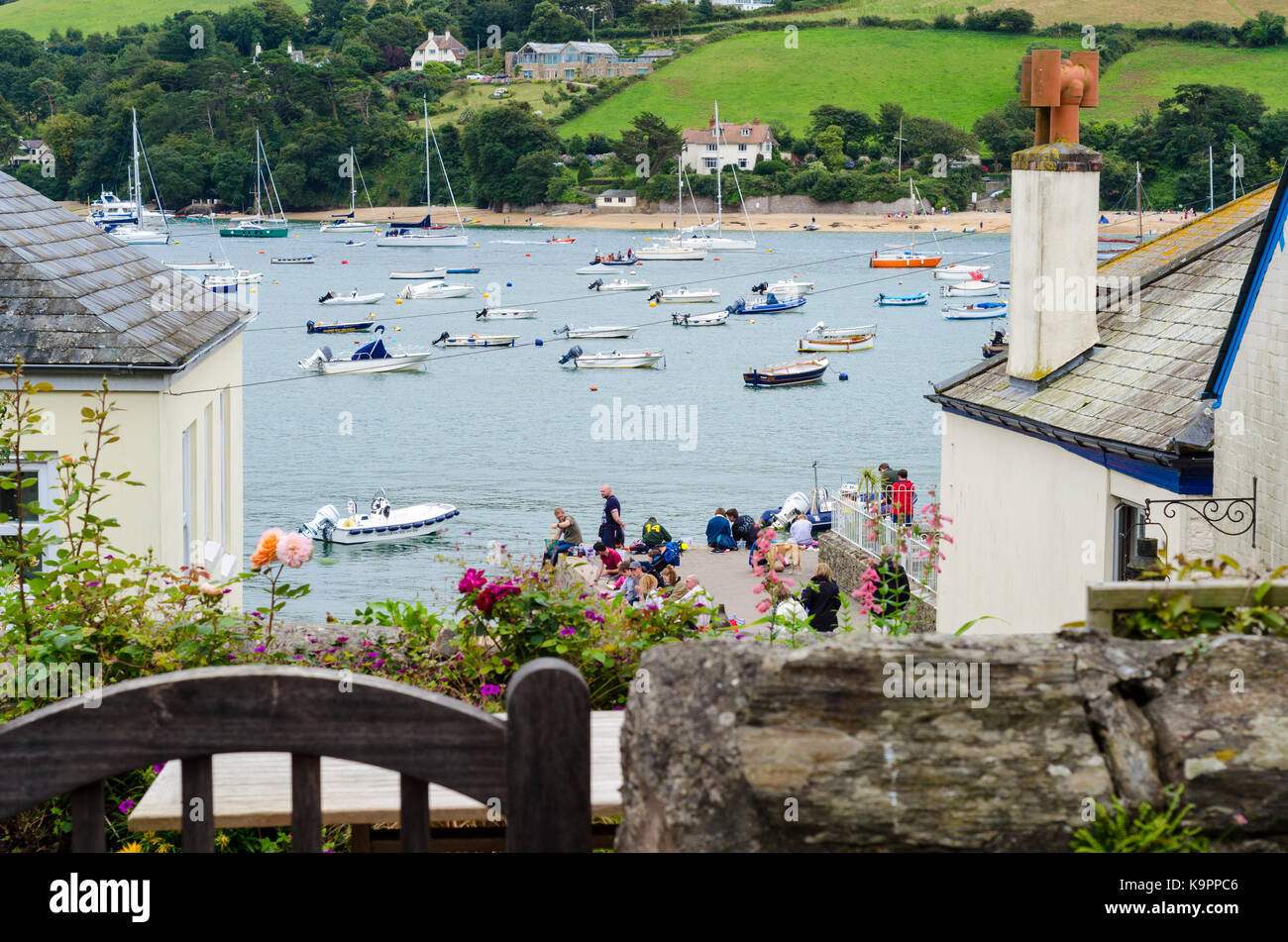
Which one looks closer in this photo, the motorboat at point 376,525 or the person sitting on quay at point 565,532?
the person sitting on quay at point 565,532

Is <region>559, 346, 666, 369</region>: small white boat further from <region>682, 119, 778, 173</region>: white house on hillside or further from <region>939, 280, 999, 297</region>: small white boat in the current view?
<region>682, 119, 778, 173</region>: white house on hillside

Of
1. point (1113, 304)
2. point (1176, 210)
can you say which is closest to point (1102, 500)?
point (1113, 304)

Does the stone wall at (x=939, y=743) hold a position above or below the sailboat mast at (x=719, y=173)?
below

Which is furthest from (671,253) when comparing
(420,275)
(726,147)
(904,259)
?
(726,147)

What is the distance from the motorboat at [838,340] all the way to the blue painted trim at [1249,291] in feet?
289

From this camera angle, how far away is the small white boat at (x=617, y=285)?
128m

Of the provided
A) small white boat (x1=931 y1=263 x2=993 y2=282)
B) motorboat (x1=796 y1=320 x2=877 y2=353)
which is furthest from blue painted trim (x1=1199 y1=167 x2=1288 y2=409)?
small white boat (x1=931 y1=263 x2=993 y2=282)

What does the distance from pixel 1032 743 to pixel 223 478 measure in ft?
42.2

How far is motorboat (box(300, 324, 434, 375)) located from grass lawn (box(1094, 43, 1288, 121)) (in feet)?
391

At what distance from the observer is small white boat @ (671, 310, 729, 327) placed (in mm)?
111188

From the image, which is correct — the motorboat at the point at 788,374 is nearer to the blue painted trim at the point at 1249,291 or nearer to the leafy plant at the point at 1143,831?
the blue painted trim at the point at 1249,291

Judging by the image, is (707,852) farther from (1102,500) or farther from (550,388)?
(550,388)

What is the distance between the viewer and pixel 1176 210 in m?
165

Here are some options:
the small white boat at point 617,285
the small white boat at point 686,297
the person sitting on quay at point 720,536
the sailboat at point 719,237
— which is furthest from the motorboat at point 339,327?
the person sitting on quay at point 720,536
